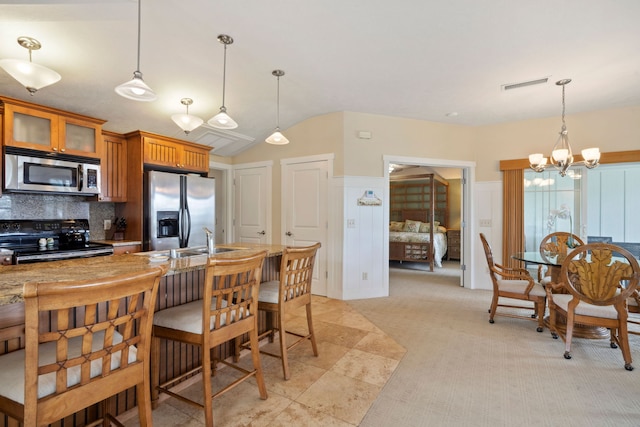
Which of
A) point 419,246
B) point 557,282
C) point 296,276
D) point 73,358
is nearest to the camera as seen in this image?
point 73,358

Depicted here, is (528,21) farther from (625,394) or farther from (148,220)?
(148,220)

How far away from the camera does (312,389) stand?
2.09 meters

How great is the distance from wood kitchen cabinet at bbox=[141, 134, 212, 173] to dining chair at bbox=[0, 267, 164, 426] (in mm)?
3066

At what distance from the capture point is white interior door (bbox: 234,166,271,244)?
502cm

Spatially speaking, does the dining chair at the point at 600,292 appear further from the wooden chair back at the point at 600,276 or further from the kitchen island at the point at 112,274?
the kitchen island at the point at 112,274

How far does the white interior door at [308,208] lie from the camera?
14.8 feet

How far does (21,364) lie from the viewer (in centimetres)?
115

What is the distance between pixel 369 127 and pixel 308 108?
0.94m

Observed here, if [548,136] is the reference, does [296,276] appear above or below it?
below

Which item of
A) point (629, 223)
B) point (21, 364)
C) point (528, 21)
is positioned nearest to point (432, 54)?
point (528, 21)

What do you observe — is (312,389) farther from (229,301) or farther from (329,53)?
(329,53)

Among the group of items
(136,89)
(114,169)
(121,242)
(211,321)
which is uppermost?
(136,89)

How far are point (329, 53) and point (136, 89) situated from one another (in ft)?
5.79

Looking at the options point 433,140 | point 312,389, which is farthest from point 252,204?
point 312,389
